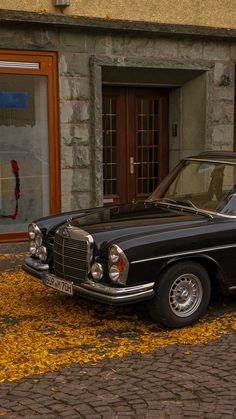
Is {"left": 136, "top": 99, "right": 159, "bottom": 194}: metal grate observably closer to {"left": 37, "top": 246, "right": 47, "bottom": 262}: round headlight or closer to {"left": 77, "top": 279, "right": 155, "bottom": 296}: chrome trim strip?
{"left": 37, "top": 246, "right": 47, "bottom": 262}: round headlight

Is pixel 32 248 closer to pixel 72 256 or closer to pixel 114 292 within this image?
pixel 72 256

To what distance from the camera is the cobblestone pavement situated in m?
3.72

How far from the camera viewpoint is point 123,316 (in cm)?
572

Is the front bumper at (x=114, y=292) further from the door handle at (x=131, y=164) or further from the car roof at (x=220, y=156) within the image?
the door handle at (x=131, y=164)

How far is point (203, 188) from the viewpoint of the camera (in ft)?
19.9

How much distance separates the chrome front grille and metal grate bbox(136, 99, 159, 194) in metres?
6.39

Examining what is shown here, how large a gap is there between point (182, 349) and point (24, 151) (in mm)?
6014

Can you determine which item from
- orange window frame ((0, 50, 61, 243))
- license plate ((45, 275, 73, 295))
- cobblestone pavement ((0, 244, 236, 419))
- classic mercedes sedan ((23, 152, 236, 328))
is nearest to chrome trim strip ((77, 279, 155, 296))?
classic mercedes sedan ((23, 152, 236, 328))

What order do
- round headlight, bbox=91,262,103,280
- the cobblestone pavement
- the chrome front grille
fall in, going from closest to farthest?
the cobblestone pavement, round headlight, bbox=91,262,103,280, the chrome front grille

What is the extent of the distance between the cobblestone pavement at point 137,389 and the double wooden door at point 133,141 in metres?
7.07

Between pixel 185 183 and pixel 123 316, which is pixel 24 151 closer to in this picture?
pixel 185 183

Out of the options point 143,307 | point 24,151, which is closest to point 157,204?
point 143,307

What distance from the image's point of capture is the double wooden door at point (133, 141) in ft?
37.7

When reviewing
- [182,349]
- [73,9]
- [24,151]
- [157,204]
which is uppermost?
[73,9]
